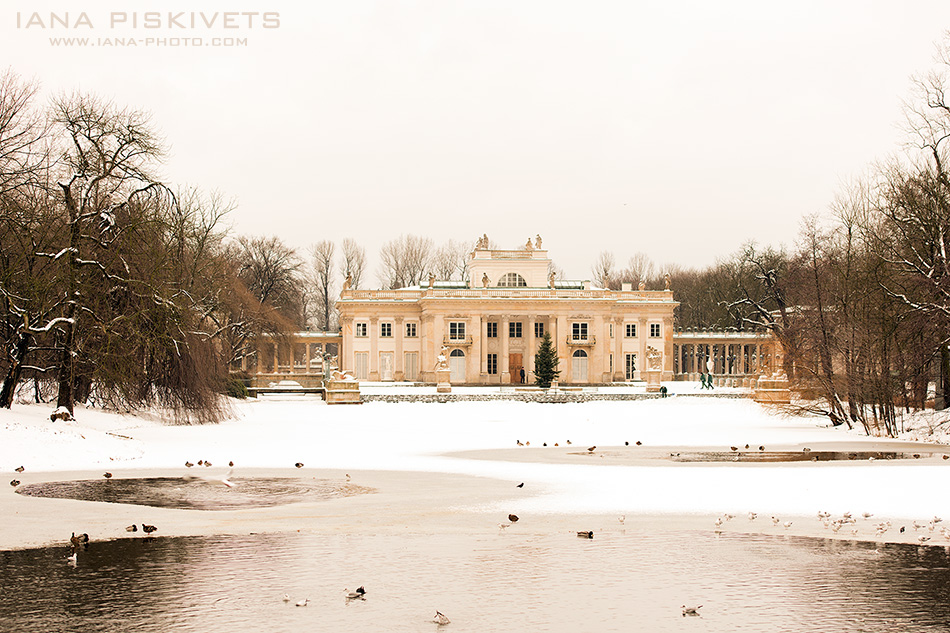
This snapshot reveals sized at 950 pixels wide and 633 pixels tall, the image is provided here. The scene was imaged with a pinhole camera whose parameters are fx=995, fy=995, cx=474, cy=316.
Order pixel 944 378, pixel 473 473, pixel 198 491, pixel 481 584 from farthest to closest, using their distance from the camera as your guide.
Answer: pixel 944 378 → pixel 473 473 → pixel 198 491 → pixel 481 584

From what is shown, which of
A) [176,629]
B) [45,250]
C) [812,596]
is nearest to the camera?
[176,629]

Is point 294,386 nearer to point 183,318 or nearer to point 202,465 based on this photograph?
point 183,318

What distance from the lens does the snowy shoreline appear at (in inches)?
527

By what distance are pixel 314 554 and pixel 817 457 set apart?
15.7 meters

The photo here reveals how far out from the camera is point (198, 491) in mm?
16656

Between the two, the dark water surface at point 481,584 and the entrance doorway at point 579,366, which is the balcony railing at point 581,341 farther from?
the dark water surface at point 481,584

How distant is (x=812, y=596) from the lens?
9250 millimetres

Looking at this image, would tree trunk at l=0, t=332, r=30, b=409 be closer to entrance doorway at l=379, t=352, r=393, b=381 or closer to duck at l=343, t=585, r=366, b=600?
duck at l=343, t=585, r=366, b=600

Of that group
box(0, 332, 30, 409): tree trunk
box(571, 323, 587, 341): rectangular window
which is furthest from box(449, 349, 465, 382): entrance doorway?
box(0, 332, 30, 409): tree trunk

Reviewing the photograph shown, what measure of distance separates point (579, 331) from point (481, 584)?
212 ft

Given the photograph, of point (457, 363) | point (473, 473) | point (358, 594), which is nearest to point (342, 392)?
point (457, 363)

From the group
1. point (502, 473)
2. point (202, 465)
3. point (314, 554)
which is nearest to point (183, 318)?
point (202, 465)

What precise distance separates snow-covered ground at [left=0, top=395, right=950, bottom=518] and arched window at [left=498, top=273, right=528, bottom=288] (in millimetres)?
33641

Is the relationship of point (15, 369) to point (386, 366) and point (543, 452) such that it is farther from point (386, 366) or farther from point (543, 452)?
point (386, 366)
